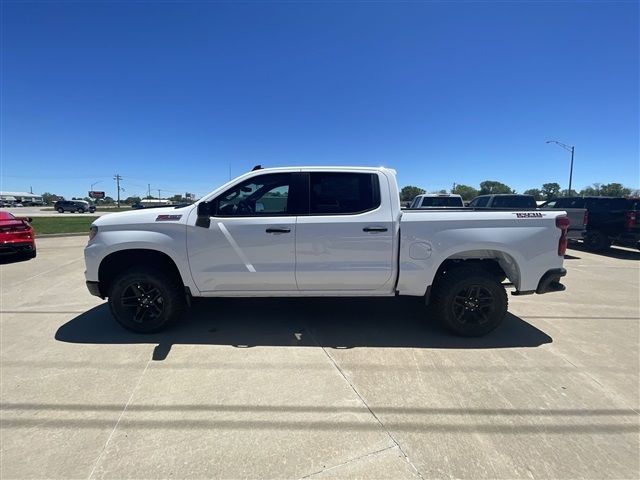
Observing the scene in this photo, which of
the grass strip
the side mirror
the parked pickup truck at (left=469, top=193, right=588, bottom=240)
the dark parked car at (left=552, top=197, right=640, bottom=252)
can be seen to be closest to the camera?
the side mirror

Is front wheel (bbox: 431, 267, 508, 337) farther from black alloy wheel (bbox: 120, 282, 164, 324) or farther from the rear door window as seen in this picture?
black alloy wheel (bbox: 120, 282, 164, 324)

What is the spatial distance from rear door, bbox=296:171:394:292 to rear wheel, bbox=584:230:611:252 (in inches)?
464

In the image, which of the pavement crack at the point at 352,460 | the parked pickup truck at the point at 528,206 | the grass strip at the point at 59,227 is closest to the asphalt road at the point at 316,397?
the pavement crack at the point at 352,460

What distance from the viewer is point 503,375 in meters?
3.31

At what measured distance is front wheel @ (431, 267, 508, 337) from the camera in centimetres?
399

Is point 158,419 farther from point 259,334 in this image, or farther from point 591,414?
point 591,414

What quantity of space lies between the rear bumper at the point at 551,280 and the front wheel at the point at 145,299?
4.38 meters

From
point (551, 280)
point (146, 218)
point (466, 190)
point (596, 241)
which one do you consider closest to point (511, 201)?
point (596, 241)

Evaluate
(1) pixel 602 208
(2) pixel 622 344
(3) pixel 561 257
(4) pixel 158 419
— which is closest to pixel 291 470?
(4) pixel 158 419

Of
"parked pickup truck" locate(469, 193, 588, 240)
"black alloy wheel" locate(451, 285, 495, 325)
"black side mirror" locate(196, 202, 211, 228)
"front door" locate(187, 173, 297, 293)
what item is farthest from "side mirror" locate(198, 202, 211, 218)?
"parked pickup truck" locate(469, 193, 588, 240)

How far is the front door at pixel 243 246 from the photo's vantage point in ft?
12.8

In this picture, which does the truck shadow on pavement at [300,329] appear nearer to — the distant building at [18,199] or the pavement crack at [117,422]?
the pavement crack at [117,422]

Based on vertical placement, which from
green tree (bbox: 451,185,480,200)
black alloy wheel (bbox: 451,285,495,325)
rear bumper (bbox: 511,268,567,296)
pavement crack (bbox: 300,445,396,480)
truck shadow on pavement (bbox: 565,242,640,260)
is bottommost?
pavement crack (bbox: 300,445,396,480)

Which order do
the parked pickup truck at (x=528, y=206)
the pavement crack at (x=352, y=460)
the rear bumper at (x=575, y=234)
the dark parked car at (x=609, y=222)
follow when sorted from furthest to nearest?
1. the dark parked car at (x=609, y=222)
2. the rear bumper at (x=575, y=234)
3. the parked pickup truck at (x=528, y=206)
4. the pavement crack at (x=352, y=460)
